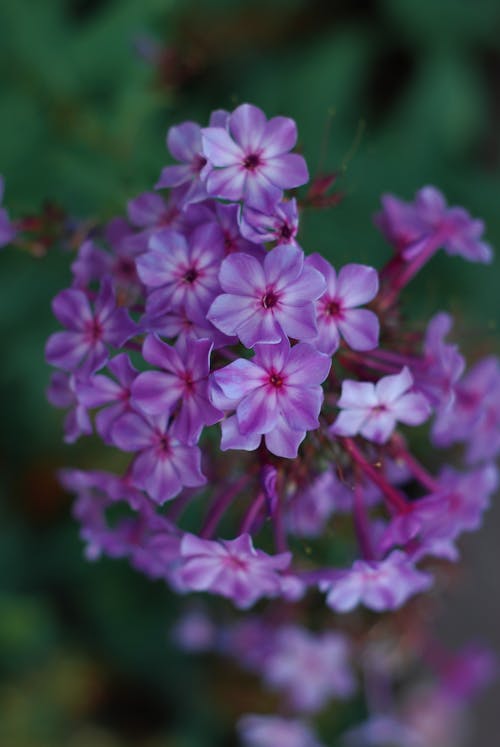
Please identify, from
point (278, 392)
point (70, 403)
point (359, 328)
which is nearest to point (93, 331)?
point (70, 403)

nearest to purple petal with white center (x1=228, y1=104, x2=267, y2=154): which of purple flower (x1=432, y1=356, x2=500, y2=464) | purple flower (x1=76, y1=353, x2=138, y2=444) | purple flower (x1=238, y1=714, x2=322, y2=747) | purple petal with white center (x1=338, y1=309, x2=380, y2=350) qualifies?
purple petal with white center (x1=338, y1=309, x2=380, y2=350)

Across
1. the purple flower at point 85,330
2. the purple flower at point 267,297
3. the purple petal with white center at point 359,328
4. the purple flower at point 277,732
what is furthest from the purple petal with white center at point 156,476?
the purple flower at point 277,732

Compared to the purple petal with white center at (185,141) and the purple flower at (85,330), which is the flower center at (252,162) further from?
the purple flower at (85,330)

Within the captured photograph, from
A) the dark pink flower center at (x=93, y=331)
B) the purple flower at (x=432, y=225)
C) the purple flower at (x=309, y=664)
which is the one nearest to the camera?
the dark pink flower center at (x=93, y=331)

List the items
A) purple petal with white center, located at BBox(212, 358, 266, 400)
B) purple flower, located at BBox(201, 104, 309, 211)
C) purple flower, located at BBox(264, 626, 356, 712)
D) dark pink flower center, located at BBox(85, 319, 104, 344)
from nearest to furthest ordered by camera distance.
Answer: purple petal with white center, located at BBox(212, 358, 266, 400)
purple flower, located at BBox(201, 104, 309, 211)
dark pink flower center, located at BBox(85, 319, 104, 344)
purple flower, located at BBox(264, 626, 356, 712)

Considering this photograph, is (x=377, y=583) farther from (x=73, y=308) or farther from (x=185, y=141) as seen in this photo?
(x=185, y=141)

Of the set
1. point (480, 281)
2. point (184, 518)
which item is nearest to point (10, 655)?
point (184, 518)

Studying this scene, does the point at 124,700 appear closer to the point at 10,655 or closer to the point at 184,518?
the point at 10,655

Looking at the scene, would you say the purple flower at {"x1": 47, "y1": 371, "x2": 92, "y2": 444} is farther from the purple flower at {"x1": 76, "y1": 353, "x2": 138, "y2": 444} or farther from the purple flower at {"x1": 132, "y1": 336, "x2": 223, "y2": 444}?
the purple flower at {"x1": 132, "y1": 336, "x2": 223, "y2": 444}
